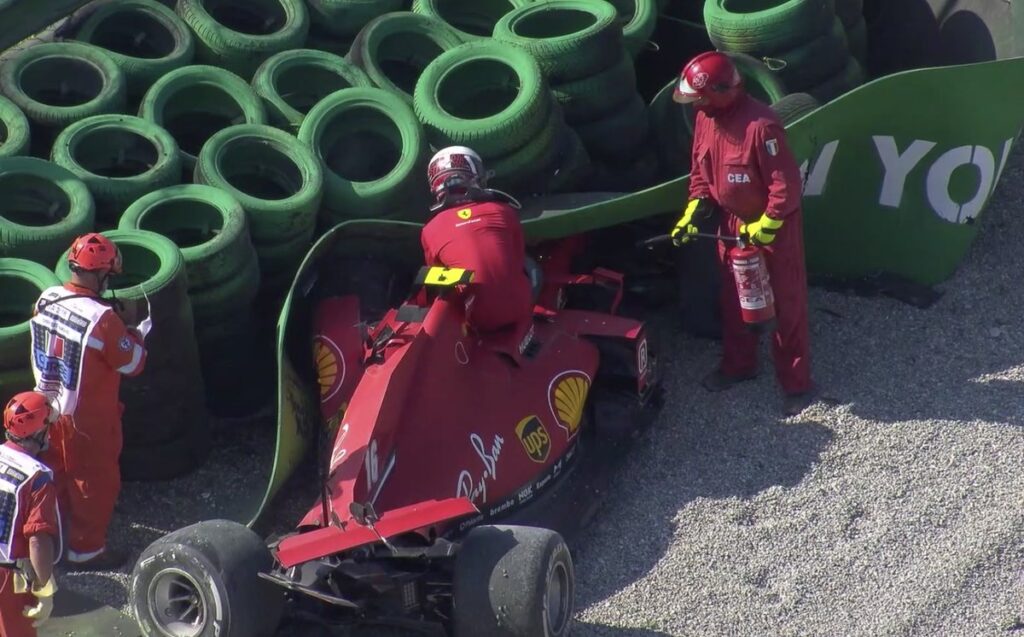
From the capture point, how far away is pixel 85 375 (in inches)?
318

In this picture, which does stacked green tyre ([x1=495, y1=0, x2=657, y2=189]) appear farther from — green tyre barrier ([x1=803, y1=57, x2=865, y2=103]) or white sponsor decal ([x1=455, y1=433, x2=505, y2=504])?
white sponsor decal ([x1=455, y1=433, x2=505, y2=504])

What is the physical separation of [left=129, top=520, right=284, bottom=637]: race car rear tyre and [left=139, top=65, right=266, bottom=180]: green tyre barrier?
3.45 metres

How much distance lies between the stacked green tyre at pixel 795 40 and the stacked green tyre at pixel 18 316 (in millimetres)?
4803

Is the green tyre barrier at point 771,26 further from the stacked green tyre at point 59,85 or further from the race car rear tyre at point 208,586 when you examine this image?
the race car rear tyre at point 208,586

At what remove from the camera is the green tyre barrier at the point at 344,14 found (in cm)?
1130

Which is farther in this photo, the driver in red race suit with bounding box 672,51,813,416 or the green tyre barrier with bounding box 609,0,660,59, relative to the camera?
the green tyre barrier with bounding box 609,0,660,59

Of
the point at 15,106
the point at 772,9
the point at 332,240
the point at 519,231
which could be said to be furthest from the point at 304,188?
the point at 772,9

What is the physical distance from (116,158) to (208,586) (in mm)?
3787

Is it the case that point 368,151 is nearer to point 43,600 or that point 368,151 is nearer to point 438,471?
point 438,471

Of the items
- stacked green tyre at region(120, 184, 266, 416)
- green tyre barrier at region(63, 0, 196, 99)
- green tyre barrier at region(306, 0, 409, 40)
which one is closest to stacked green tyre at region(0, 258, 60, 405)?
stacked green tyre at region(120, 184, 266, 416)

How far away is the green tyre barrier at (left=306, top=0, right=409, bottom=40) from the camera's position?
1130cm

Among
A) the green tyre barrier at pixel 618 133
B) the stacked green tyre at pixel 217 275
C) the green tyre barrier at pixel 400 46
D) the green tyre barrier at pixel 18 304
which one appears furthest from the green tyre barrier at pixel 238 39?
the green tyre barrier at pixel 18 304

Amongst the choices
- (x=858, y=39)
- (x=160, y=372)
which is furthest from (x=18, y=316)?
(x=858, y=39)

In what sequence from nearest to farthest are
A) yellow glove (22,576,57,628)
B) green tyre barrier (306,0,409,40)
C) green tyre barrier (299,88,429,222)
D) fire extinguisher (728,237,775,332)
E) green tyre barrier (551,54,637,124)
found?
yellow glove (22,576,57,628)
fire extinguisher (728,237,775,332)
green tyre barrier (299,88,429,222)
green tyre barrier (551,54,637,124)
green tyre barrier (306,0,409,40)
